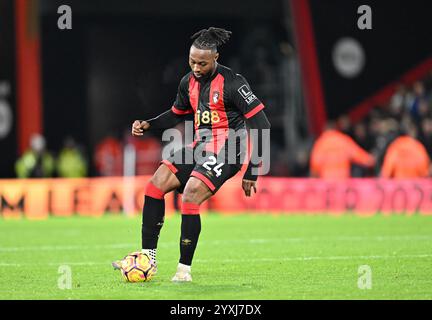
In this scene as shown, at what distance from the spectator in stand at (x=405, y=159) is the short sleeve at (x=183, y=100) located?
38.9ft

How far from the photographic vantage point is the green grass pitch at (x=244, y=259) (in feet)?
30.2

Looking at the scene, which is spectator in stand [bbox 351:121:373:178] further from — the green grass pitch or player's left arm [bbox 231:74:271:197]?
player's left arm [bbox 231:74:271:197]

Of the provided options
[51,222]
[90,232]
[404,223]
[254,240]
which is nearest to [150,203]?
[254,240]

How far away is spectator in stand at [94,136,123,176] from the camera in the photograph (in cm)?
2984

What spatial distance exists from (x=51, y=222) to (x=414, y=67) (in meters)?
12.2

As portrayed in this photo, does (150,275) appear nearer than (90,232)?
Yes

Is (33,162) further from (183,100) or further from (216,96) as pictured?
(216,96)

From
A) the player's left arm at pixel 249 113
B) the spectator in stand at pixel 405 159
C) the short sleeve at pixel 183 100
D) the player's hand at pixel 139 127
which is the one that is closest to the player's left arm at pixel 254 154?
the player's left arm at pixel 249 113

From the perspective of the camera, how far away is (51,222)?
2033 cm

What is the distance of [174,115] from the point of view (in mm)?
10680

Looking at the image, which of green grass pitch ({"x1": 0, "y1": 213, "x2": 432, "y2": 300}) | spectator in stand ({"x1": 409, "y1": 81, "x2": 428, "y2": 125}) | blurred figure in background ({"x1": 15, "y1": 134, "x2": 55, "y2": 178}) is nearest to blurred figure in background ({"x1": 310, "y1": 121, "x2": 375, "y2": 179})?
spectator in stand ({"x1": 409, "y1": 81, "x2": 428, "y2": 125})

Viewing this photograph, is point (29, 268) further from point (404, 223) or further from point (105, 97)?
point (105, 97)

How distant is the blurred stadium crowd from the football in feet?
40.9

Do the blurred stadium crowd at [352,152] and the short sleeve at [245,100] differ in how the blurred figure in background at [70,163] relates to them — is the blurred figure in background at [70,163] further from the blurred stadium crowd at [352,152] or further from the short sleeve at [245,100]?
the short sleeve at [245,100]
